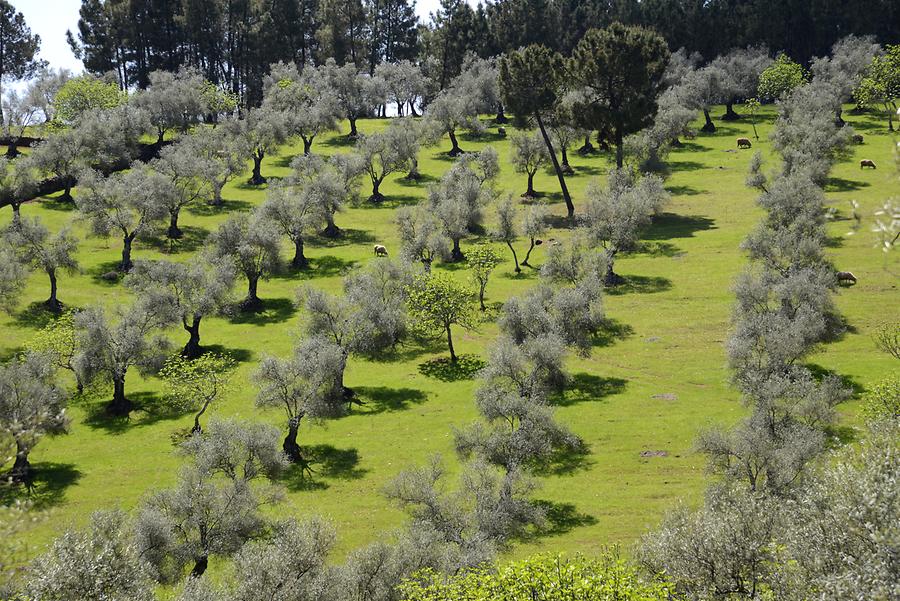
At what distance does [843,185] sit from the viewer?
102250mm

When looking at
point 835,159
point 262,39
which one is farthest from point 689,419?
point 262,39

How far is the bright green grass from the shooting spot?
50312 millimetres

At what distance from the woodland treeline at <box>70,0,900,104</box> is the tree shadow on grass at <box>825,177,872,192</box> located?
71261 millimetres

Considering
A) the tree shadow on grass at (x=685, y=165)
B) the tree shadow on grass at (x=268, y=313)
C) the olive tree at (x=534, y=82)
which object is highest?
the olive tree at (x=534, y=82)

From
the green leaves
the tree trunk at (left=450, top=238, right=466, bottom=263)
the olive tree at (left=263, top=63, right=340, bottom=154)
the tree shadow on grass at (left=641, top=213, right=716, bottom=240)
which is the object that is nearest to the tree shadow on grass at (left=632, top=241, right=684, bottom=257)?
the tree shadow on grass at (left=641, top=213, right=716, bottom=240)

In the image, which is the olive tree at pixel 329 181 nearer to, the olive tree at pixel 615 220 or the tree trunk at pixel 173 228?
the tree trunk at pixel 173 228

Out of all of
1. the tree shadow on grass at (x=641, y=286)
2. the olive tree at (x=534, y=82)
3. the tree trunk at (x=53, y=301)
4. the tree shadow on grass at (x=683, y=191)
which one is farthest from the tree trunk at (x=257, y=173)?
the tree shadow on grass at (x=641, y=286)

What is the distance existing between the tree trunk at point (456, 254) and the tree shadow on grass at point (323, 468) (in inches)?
1518

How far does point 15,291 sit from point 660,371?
5695 cm

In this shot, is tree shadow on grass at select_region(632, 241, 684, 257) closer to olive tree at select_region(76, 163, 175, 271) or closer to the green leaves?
the green leaves

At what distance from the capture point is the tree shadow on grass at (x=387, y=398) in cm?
6475

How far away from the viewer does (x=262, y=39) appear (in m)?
165

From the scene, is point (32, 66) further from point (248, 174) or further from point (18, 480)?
point (18, 480)

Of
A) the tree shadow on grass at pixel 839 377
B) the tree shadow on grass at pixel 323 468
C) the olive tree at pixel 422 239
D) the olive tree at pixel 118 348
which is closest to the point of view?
the tree shadow on grass at pixel 323 468
